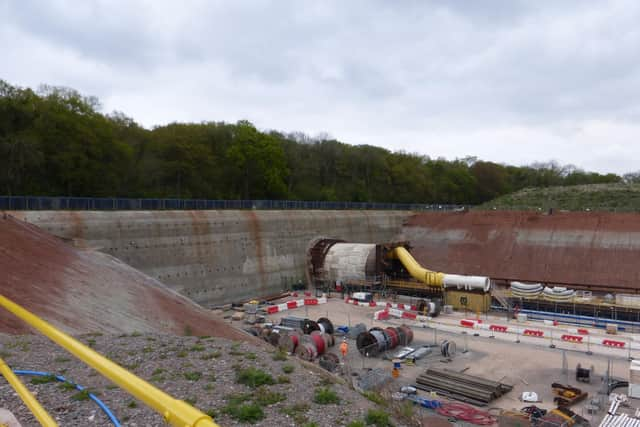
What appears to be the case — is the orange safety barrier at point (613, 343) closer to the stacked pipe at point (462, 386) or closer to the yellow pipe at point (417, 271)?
the stacked pipe at point (462, 386)

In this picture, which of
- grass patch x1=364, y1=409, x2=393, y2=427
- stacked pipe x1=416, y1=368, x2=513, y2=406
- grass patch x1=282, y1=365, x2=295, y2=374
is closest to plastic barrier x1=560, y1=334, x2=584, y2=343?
stacked pipe x1=416, y1=368, x2=513, y2=406

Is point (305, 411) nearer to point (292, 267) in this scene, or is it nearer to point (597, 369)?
point (597, 369)

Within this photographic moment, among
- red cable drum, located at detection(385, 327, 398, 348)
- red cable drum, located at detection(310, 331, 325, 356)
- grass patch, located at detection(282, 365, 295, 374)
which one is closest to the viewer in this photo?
grass patch, located at detection(282, 365, 295, 374)

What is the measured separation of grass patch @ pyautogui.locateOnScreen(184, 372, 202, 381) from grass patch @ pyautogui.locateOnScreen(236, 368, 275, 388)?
29.8 inches

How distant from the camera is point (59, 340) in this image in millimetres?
3096

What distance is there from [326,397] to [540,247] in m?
45.0

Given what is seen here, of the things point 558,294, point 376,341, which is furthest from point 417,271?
point 376,341

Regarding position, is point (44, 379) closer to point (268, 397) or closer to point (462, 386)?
point (268, 397)

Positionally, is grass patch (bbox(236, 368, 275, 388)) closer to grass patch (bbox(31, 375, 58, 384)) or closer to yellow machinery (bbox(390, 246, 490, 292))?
grass patch (bbox(31, 375, 58, 384))

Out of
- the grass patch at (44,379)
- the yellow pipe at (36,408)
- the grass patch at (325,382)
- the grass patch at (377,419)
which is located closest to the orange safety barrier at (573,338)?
the grass patch at (325,382)

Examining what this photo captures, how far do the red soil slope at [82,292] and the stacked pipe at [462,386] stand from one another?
318 inches

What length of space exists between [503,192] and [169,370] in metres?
111

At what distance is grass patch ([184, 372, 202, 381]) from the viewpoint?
885cm

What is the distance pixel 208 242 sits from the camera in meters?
37.0
